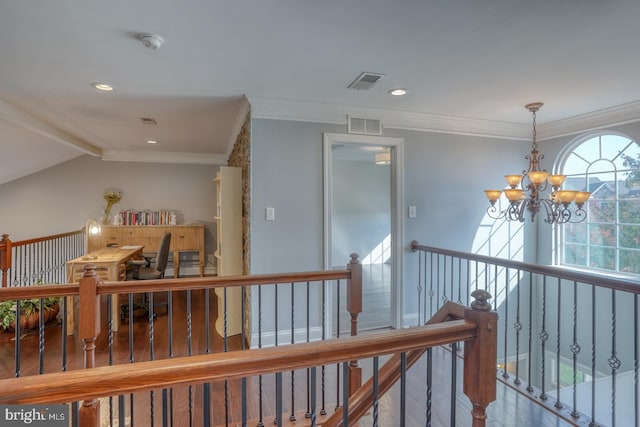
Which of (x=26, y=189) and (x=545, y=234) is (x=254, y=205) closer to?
(x=545, y=234)

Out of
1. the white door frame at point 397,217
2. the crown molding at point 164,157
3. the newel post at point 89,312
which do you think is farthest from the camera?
the crown molding at point 164,157

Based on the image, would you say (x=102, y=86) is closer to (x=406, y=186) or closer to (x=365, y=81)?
(x=365, y=81)

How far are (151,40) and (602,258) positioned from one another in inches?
193

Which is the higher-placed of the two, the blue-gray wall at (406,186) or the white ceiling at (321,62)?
the white ceiling at (321,62)

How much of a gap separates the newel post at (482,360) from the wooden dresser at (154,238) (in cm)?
572

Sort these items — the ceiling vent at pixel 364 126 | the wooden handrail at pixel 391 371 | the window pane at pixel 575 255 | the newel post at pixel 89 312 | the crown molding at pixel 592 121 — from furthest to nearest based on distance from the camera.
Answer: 1. the window pane at pixel 575 255
2. the ceiling vent at pixel 364 126
3. the crown molding at pixel 592 121
4. the newel post at pixel 89 312
5. the wooden handrail at pixel 391 371

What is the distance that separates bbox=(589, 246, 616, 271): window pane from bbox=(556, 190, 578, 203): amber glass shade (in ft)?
5.16

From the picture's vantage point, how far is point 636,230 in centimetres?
354

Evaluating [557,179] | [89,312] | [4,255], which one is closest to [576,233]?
[557,179]

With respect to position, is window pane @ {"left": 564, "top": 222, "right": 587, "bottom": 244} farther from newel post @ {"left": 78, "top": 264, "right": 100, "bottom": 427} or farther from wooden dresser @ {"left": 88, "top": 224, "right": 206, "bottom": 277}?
wooden dresser @ {"left": 88, "top": 224, "right": 206, "bottom": 277}

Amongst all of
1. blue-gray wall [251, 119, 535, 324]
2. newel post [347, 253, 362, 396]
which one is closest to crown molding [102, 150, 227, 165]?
blue-gray wall [251, 119, 535, 324]

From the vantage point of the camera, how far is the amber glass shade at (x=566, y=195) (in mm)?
2799

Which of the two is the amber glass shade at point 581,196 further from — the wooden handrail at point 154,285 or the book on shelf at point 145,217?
the book on shelf at point 145,217
